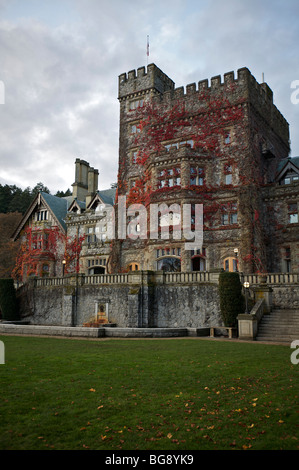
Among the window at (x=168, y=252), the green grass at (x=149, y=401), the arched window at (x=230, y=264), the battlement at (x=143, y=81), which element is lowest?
the green grass at (x=149, y=401)

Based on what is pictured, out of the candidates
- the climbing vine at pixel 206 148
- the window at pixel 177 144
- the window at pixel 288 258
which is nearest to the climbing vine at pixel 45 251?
the climbing vine at pixel 206 148

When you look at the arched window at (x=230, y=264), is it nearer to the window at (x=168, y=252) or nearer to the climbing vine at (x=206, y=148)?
the climbing vine at (x=206, y=148)

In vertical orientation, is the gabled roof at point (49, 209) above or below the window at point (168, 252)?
Result: above

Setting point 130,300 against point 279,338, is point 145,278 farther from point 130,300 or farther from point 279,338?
point 279,338

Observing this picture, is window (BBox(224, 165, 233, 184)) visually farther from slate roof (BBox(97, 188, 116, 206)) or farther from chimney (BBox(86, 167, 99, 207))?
chimney (BBox(86, 167, 99, 207))

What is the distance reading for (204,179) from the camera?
1286 inches

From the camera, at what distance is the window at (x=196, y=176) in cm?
3241

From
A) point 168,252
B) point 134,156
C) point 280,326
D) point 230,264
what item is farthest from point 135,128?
point 280,326

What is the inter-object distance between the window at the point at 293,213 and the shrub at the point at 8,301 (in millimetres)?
23119

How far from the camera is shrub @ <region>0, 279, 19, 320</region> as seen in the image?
2914 cm

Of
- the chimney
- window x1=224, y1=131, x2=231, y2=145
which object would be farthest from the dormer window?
the chimney

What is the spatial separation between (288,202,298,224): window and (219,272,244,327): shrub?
1300 centimetres

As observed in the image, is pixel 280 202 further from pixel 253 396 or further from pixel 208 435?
pixel 208 435

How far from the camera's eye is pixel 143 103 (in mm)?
37750
